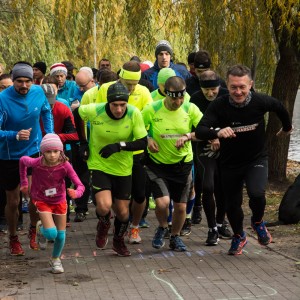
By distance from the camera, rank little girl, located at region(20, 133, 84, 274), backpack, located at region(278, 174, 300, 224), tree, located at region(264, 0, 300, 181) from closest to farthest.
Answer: little girl, located at region(20, 133, 84, 274) → backpack, located at region(278, 174, 300, 224) → tree, located at region(264, 0, 300, 181)

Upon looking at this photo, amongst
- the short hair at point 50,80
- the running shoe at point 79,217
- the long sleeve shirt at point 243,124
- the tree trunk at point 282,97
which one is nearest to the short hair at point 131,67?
the long sleeve shirt at point 243,124

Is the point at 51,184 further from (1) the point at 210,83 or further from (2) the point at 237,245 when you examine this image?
(1) the point at 210,83

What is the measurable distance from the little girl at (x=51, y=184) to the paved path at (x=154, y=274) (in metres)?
0.44

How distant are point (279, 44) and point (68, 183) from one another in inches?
210

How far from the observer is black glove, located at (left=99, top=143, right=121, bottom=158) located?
9945 millimetres

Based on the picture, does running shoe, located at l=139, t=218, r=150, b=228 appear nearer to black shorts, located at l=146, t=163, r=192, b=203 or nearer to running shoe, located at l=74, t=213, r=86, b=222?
Answer: running shoe, located at l=74, t=213, r=86, b=222

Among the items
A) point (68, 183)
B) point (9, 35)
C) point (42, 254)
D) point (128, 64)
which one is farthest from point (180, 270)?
point (9, 35)

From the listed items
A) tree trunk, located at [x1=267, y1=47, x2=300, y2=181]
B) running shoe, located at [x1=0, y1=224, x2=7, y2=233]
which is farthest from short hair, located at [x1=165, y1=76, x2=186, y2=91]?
tree trunk, located at [x1=267, y1=47, x2=300, y2=181]

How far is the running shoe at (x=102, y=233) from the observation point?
413 inches

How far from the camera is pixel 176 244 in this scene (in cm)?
1069

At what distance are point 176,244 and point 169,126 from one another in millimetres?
1251

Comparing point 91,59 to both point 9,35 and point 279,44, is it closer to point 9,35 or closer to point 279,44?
point 9,35

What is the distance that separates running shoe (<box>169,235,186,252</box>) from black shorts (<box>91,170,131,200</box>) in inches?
29.8

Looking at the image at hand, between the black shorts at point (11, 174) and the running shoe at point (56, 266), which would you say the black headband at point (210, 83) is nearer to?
the black shorts at point (11, 174)
